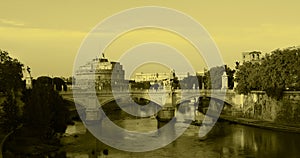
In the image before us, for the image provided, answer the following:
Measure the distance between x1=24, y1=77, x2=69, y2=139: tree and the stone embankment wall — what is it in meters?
18.3

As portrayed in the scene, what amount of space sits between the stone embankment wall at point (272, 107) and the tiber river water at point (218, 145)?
3.50 m

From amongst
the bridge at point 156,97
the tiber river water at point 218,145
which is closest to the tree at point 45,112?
the tiber river water at point 218,145

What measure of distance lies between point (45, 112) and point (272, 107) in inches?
853

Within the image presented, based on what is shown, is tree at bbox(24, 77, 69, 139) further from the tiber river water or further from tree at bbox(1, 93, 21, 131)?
the tiber river water

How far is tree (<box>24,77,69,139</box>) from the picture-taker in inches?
1176

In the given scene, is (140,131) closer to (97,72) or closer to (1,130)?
(1,130)

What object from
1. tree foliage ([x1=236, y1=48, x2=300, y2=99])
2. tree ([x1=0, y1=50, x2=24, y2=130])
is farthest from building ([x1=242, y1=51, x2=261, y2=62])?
tree ([x1=0, y1=50, x2=24, y2=130])

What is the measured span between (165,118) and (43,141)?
19700 millimetres

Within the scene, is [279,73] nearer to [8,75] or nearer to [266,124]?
[266,124]

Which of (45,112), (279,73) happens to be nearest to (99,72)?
(279,73)

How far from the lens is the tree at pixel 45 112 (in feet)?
98.0

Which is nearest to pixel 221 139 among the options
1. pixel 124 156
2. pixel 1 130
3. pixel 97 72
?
pixel 124 156

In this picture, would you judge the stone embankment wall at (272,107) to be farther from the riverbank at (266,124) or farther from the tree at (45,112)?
the tree at (45,112)

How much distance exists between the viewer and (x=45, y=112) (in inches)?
1204
